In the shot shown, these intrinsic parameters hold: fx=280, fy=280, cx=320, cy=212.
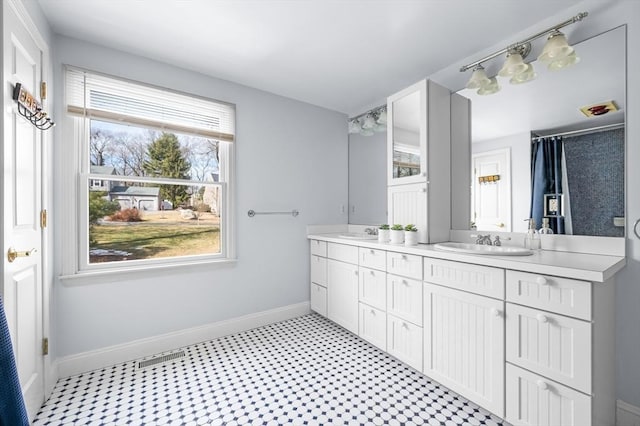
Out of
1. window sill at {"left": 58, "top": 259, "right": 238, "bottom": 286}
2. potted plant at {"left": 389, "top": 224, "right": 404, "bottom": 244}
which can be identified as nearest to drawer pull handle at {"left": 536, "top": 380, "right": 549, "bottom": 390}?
potted plant at {"left": 389, "top": 224, "right": 404, "bottom": 244}

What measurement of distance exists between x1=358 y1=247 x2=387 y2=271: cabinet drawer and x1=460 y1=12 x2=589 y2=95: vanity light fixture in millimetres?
1399

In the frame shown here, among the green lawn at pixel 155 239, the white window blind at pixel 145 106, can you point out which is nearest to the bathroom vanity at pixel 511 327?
the green lawn at pixel 155 239

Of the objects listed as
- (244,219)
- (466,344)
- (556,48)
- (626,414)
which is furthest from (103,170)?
(626,414)

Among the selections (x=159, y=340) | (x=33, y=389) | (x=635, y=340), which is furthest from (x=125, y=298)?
(x=635, y=340)

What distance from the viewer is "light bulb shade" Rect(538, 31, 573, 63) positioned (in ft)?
5.21

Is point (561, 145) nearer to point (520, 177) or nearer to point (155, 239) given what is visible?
point (520, 177)

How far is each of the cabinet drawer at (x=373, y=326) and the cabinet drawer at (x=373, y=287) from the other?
55 mm

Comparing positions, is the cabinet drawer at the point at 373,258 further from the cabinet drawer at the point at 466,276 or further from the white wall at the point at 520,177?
the white wall at the point at 520,177

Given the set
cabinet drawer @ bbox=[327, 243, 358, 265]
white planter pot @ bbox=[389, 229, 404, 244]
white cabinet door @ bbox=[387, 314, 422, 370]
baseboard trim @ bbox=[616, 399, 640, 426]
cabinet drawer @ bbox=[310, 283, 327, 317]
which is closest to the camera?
baseboard trim @ bbox=[616, 399, 640, 426]

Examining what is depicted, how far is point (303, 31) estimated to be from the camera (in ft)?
6.36

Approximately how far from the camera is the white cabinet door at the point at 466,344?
148 cm

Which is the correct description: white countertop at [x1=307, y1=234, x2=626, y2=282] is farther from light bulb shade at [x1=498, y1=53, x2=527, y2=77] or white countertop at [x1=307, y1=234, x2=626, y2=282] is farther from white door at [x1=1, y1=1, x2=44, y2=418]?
white door at [x1=1, y1=1, x2=44, y2=418]

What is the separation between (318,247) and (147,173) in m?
1.71

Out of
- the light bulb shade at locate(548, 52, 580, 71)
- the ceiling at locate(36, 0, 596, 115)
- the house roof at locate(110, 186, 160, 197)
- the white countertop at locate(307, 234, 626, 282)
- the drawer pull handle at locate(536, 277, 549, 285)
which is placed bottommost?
the drawer pull handle at locate(536, 277, 549, 285)
